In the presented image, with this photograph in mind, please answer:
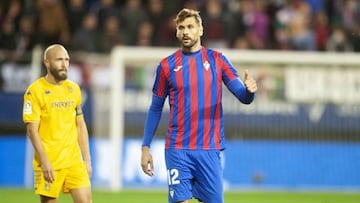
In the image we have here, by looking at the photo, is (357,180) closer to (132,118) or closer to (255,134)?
(255,134)

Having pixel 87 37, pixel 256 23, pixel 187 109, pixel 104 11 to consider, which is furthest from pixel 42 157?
pixel 256 23

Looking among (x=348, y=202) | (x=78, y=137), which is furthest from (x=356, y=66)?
(x=78, y=137)

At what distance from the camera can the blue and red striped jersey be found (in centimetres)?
745

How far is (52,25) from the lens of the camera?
Result: 1739 centimetres

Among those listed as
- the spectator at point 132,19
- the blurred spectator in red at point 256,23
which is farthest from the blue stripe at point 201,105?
the blurred spectator in red at point 256,23

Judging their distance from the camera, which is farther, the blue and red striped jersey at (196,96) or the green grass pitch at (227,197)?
the green grass pitch at (227,197)

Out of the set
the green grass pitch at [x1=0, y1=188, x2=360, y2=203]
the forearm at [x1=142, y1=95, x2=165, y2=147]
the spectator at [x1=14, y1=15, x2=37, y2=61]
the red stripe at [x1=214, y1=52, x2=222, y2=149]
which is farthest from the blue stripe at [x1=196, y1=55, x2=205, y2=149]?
the spectator at [x1=14, y1=15, x2=37, y2=61]

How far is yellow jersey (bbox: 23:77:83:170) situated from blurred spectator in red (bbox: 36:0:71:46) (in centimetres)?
912

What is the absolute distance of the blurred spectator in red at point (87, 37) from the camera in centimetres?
1744

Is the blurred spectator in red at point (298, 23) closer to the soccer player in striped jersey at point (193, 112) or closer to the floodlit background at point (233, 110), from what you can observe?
the floodlit background at point (233, 110)

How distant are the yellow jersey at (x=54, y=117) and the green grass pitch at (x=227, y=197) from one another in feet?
15.9

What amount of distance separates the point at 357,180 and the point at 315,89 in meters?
1.85

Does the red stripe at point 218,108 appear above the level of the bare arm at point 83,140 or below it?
above

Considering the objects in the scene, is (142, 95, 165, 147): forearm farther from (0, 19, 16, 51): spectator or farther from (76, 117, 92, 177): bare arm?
(0, 19, 16, 51): spectator
